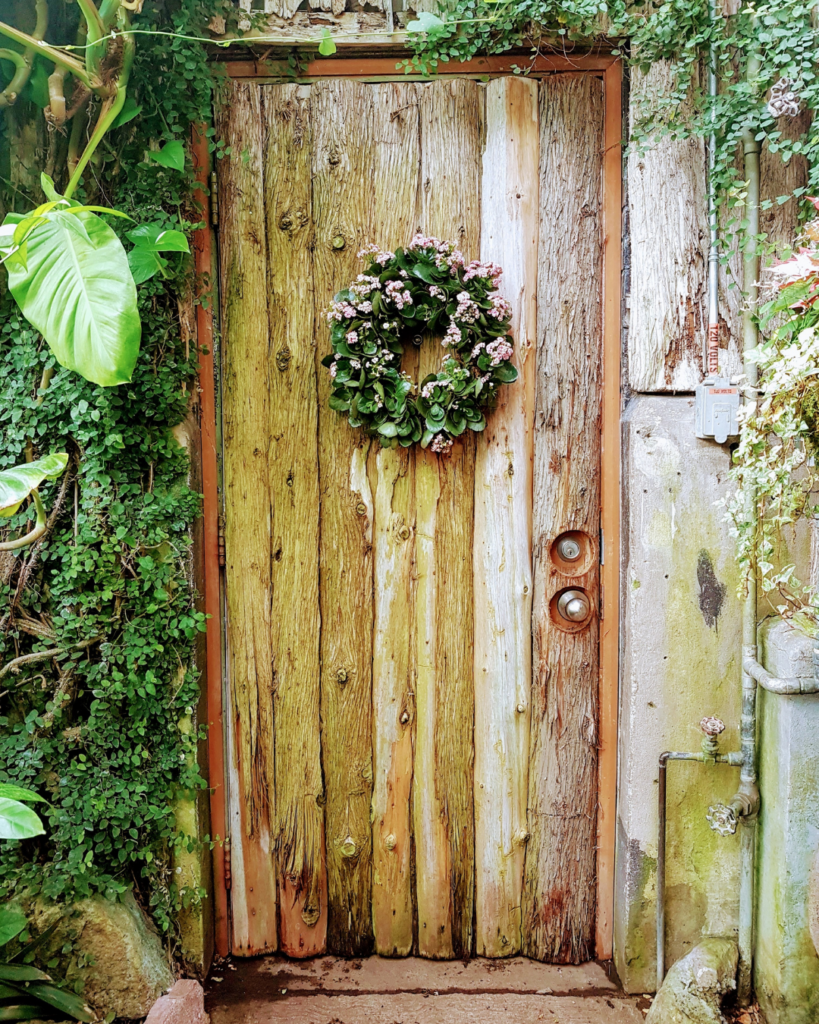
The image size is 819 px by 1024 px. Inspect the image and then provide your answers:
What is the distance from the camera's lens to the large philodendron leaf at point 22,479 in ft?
4.11

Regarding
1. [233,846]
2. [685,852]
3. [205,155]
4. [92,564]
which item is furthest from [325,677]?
[205,155]

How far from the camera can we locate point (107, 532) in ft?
5.25

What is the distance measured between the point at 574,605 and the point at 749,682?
446 millimetres

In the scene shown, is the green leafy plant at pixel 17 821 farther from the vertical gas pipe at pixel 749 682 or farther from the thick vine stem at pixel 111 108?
the vertical gas pipe at pixel 749 682

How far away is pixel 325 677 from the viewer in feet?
5.95

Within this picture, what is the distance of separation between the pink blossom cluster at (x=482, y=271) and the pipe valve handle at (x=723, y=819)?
1354mm

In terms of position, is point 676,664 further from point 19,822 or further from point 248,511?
point 19,822

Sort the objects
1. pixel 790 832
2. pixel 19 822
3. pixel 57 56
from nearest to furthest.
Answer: pixel 19 822 < pixel 57 56 < pixel 790 832

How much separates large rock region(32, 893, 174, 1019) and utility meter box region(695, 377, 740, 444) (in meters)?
1.83

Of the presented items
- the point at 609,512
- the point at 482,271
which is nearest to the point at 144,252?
the point at 482,271

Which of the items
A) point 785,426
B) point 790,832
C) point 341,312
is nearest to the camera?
point 785,426

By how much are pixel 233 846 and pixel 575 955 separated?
0.99 m

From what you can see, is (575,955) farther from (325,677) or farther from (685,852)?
(325,677)

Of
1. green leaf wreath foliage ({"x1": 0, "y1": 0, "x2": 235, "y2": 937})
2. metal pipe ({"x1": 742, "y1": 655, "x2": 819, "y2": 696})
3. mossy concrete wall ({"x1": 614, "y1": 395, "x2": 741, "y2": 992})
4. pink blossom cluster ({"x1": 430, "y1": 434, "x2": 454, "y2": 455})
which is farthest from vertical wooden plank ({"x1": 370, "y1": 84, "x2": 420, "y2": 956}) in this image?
metal pipe ({"x1": 742, "y1": 655, "x2": 819, "y2": 696})
